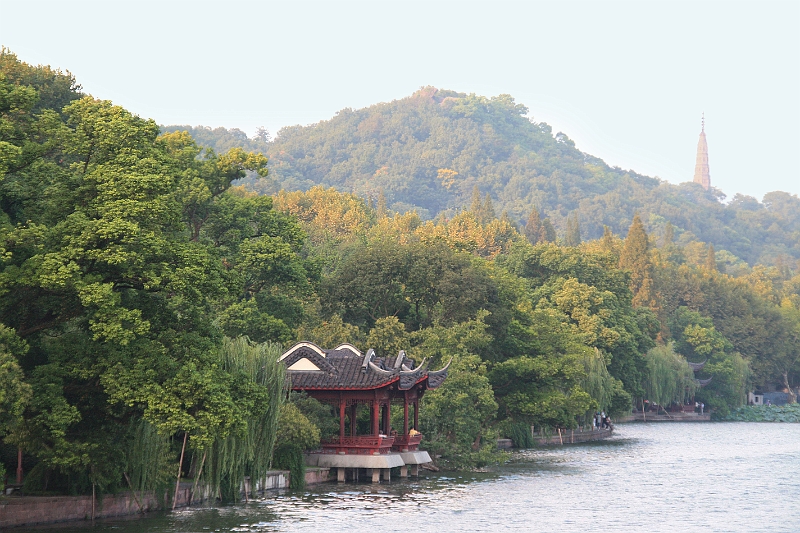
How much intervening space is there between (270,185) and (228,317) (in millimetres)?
113883

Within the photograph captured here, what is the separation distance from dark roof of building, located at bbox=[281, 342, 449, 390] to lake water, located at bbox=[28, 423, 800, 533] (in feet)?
11.3

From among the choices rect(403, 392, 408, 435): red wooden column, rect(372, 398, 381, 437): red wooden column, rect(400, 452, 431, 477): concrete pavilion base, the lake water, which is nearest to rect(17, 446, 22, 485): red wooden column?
the lake water

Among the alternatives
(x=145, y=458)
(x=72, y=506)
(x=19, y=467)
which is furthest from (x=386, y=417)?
(x=19, y=467)

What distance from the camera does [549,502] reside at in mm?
36031

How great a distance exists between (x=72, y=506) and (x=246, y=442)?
20.7ft

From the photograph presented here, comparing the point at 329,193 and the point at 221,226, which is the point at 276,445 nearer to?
the point at 221,226

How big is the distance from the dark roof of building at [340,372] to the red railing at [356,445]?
1896 mm

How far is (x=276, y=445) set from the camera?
35688mm

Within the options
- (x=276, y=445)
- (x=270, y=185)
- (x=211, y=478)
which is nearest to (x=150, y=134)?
(x=211, y=478)

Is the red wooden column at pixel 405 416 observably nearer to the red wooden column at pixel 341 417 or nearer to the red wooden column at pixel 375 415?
the red wooden column at pixel 375 415

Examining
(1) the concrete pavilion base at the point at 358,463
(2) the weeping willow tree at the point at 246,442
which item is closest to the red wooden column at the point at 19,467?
(2) the weeping willow tree at the point at 246,442

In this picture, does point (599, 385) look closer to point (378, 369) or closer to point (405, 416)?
point (405, 416)

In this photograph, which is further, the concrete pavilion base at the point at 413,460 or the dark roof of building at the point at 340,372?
the concrete pavilion base at the point at 413,460

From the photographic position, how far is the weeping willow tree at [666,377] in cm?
9325
